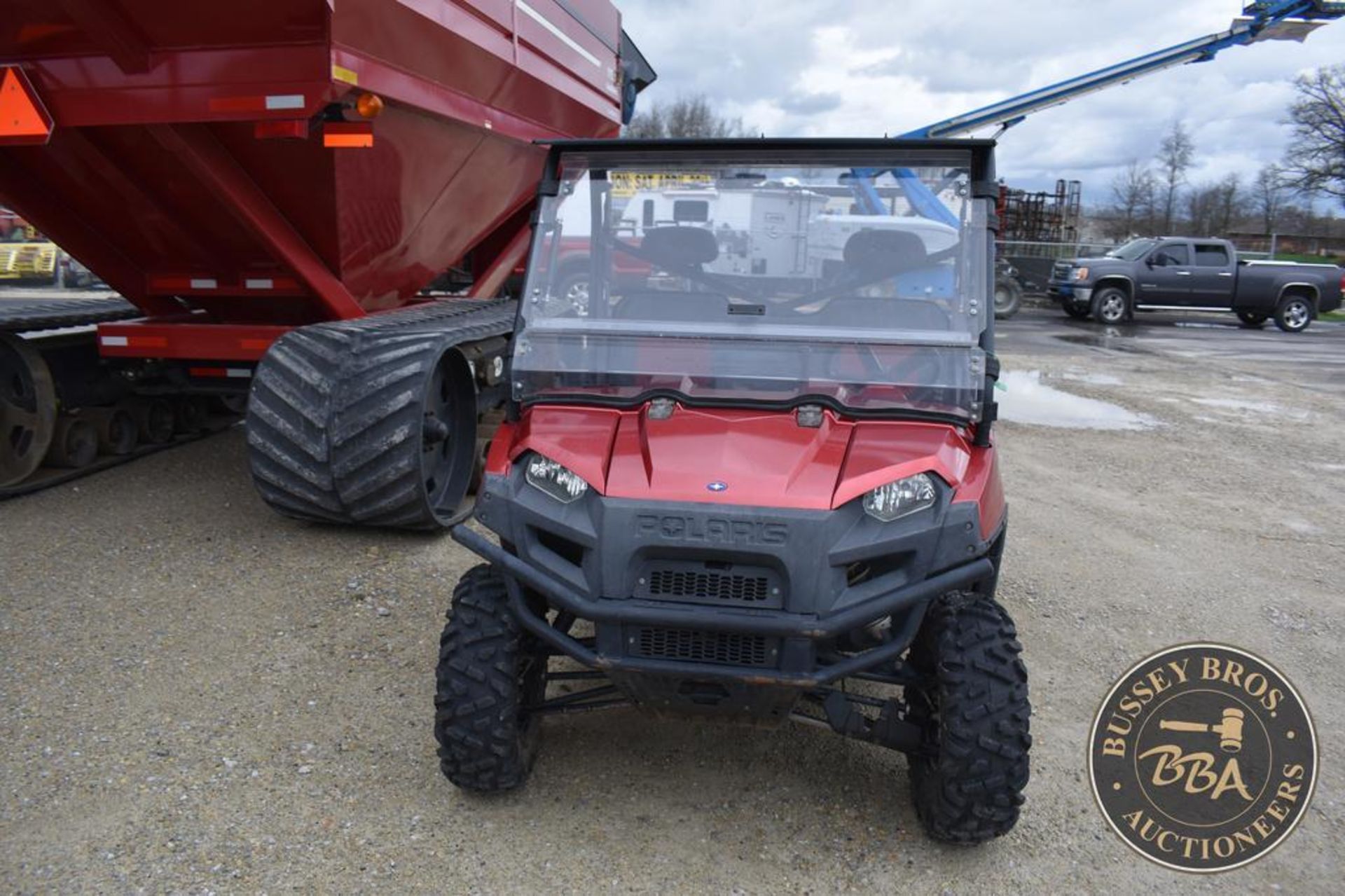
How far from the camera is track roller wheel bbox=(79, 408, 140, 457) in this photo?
6734 millimetres

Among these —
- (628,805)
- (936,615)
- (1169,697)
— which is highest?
(936,615)

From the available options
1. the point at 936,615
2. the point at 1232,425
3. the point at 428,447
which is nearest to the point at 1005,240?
the point at 1232,425

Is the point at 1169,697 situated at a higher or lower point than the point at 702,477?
lower

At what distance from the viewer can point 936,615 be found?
304 centimetres

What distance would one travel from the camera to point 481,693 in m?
3.00

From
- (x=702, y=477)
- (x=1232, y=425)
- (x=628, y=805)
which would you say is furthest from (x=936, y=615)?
(x=1232, y=425)

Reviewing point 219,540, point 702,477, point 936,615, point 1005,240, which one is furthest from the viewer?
point 1005,240

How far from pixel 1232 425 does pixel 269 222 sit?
8417mm

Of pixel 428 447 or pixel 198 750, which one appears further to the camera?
pixel 428 447

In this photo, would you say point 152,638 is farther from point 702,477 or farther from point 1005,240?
point 1005,240

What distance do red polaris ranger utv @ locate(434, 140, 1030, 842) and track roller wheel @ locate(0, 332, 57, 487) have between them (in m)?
4.28

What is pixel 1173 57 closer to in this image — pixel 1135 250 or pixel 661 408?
pixel 1135 250

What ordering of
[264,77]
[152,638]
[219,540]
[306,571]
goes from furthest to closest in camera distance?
[219,540] < [306,571] < [264,77] < [152,638]

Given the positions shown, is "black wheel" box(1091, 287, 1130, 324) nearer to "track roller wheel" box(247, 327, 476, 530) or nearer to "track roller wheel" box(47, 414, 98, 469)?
"track roller wheel" box(247, 327, 476, 530)
